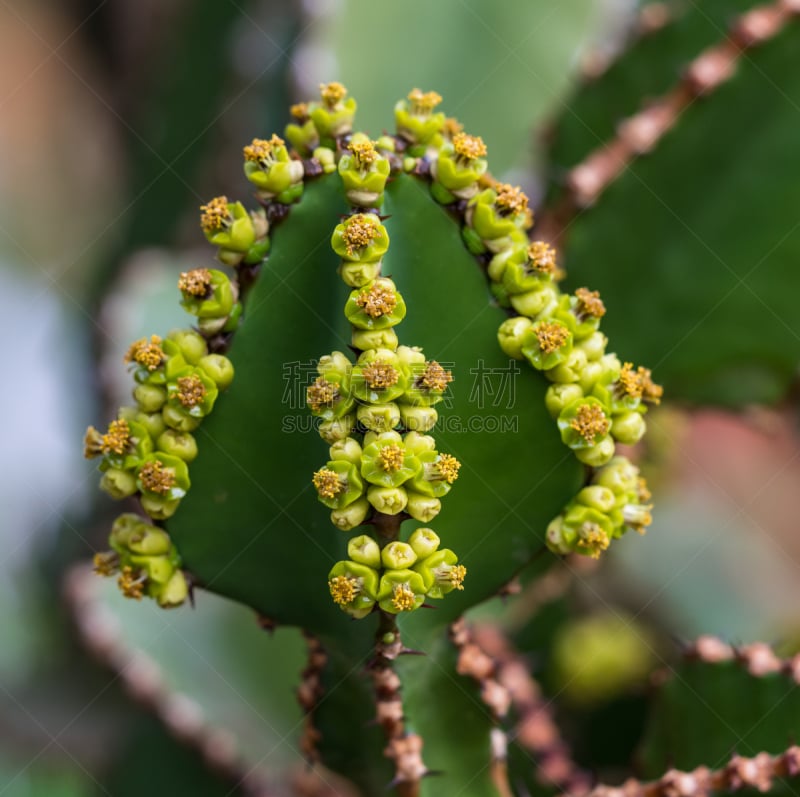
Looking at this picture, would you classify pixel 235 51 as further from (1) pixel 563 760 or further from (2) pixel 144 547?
(1) pixel 563 760

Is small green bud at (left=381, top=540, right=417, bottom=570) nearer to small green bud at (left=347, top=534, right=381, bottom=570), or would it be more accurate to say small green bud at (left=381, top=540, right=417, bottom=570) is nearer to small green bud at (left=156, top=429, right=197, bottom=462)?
small green bud at (left=347, top=534, right=381, bottom=570)

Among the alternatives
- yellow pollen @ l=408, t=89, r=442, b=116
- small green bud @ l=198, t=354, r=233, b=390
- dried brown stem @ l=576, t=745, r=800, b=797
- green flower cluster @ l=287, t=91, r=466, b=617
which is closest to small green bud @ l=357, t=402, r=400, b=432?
green flower cluster @ l=287, t=91, r=466, b=617

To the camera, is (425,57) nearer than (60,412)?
Yes

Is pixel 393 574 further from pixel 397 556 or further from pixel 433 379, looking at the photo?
pixel 433 379

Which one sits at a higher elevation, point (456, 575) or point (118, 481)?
point (456, 575)

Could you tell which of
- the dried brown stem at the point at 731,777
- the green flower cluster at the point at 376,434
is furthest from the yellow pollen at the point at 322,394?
the dried brown stem at the point at 731,777

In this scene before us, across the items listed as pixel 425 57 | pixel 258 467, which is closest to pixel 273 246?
pixel 258 467

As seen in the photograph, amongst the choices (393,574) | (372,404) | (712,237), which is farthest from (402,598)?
(712,237)
